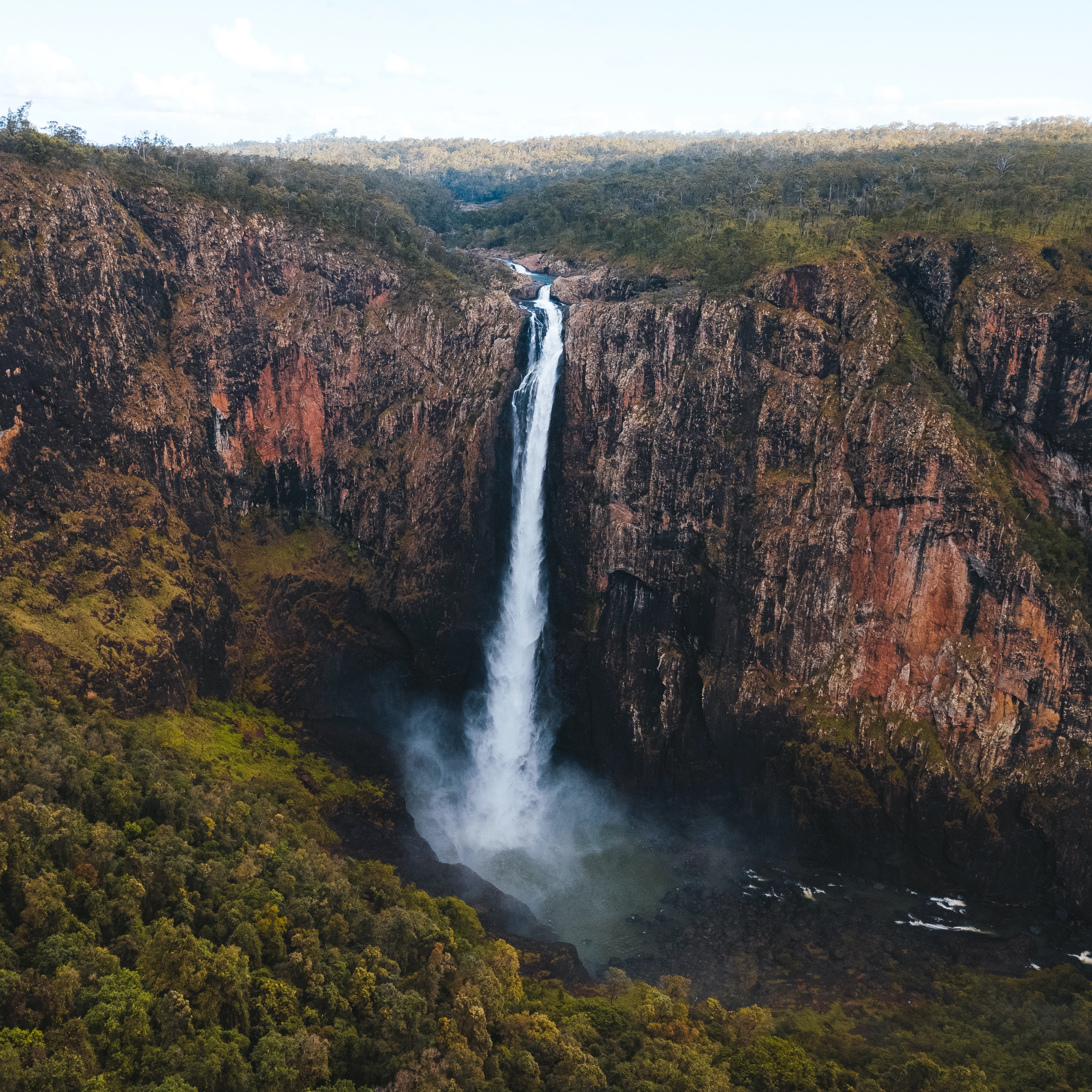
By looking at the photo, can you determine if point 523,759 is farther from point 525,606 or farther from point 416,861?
point 416,861

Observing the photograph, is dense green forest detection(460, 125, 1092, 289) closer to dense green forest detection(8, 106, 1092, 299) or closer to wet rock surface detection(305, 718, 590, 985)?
dense green forest detection(8, 106, 1092, 299)

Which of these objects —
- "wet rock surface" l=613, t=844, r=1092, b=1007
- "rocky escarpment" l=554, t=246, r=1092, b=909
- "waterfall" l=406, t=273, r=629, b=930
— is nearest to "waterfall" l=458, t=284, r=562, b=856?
"waterfall" l=406, t=273, r=629, b=930

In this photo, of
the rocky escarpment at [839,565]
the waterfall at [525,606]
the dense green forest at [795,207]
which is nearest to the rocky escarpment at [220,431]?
the waterfall at [525,606]

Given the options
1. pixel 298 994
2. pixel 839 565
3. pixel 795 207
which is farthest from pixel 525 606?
pixel 795 207

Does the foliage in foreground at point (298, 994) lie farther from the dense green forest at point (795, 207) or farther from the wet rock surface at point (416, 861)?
the dense green forest at point (795, 207)

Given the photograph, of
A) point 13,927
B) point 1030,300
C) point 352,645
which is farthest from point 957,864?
point 13,927

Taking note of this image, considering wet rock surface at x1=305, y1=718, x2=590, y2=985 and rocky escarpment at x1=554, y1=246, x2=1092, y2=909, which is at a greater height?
rocky escarpment at x1=554, y1=246, x2=1092, y2=909
